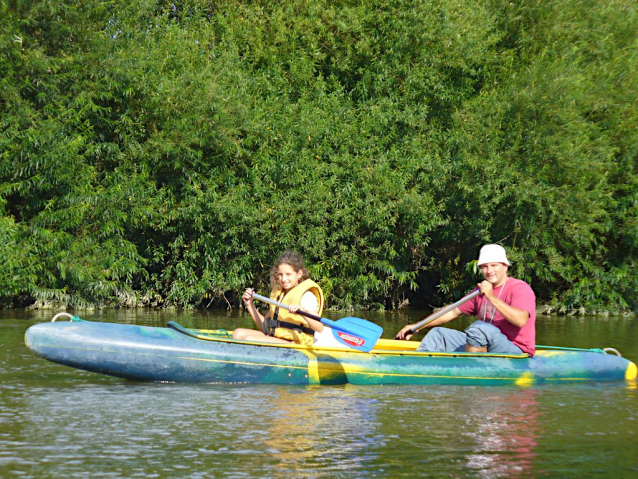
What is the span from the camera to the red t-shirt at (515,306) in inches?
269

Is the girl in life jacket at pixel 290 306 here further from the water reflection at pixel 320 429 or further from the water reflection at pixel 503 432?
the water reflection at pixel 503 432

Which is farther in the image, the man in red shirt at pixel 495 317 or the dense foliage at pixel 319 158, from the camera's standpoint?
the dense foliage at pixel 319 158

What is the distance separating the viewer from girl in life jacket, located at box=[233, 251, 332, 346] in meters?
7.05

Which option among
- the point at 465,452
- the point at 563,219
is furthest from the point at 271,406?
the point at 563,219

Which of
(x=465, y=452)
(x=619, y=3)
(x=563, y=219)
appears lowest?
(x=465, y=452)

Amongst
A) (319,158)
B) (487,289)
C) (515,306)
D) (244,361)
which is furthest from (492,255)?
(319,158)

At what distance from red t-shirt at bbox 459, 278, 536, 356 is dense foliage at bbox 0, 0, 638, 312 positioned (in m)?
6.64

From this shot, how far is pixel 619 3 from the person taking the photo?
15.5 meters

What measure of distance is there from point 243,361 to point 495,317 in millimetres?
2130

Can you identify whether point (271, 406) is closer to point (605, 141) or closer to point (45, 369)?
point (45, 369)

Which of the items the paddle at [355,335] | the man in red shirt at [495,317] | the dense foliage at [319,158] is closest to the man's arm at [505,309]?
the man in red shirt at [495,317]

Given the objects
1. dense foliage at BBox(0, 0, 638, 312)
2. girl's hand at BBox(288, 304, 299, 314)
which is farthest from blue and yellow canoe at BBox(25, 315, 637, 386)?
dense foliage at BBox(0, 0, 638, 312)

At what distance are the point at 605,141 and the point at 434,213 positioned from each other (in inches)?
123

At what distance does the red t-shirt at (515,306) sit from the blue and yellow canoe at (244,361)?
155 mm
